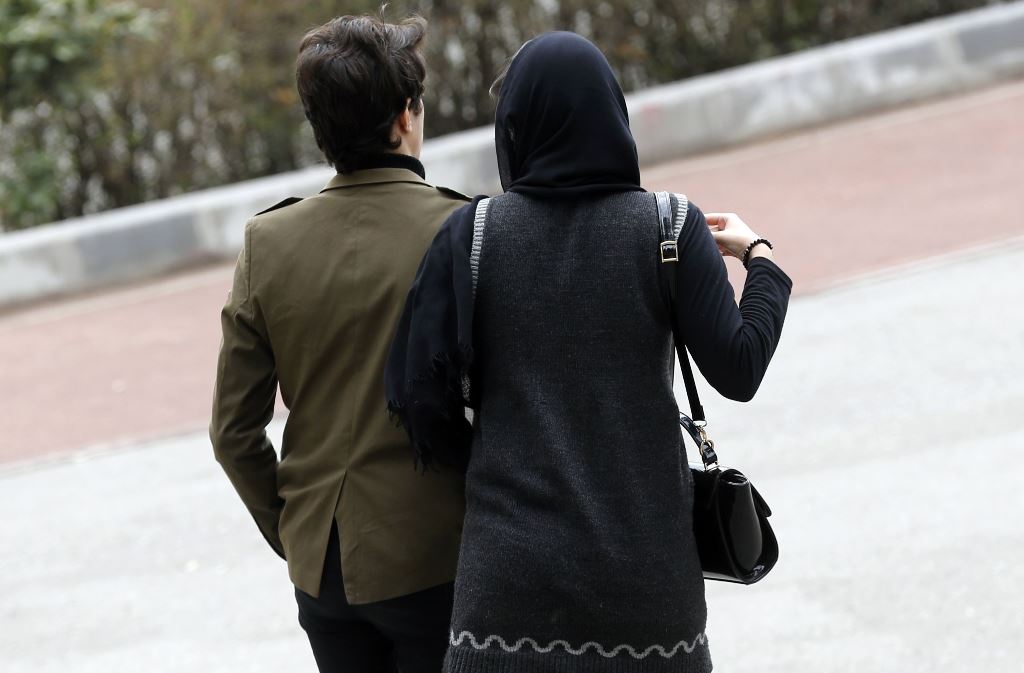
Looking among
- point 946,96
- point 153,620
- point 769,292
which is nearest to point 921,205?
point 946,96

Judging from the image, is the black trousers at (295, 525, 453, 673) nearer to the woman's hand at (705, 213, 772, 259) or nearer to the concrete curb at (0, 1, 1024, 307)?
the woman's hand at (705, 213, 772, 259)

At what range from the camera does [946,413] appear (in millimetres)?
5980

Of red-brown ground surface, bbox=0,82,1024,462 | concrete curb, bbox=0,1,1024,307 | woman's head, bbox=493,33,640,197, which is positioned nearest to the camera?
woman's head, bbox=493,33,640,197

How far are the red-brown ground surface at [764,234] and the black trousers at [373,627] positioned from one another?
16.1ft

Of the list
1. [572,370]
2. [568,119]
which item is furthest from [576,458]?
[568,119]

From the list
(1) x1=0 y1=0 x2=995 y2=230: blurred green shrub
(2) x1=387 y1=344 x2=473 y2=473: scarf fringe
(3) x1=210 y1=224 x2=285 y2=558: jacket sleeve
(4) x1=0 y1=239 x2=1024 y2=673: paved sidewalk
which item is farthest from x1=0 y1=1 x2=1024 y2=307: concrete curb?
(2) x1=387 y1=344 x2=473 y2=473: scarf fringe

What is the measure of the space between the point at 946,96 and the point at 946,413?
6876 millimetres

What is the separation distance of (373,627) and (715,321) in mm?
851

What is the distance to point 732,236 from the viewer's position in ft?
8.07

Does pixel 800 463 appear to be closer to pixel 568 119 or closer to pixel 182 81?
pixel 568 119

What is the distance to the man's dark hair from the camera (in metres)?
2.39

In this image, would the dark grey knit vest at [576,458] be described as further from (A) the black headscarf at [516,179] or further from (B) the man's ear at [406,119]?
(B) the man's ear at [406,119]

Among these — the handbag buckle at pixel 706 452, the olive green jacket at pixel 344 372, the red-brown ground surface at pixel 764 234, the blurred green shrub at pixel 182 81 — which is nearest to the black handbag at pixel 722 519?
the handbag buckle at pixel 706 452

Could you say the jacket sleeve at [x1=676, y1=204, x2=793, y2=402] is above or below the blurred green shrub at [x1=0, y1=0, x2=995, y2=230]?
above
